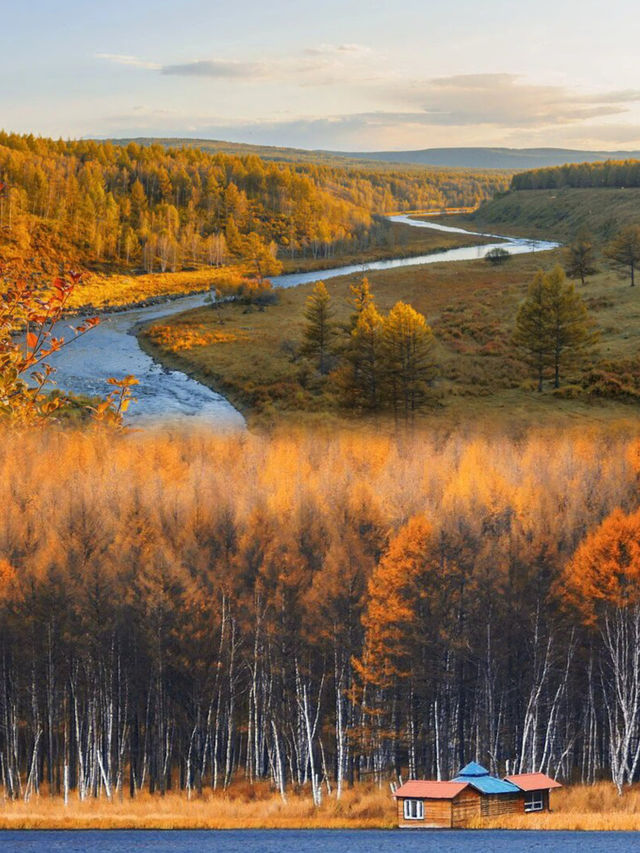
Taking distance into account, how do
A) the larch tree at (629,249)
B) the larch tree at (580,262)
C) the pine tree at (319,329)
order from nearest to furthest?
1. the pine tree at (319,329)
2. the larch tree at (629,249)
3. the larch tree at (580,262)

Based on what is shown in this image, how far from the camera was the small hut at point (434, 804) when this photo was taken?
32344 mm

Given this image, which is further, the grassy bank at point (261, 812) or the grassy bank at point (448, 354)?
the grassy bank at point (448, 354)

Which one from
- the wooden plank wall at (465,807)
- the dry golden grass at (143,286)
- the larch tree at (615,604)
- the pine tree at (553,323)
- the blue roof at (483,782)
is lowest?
the wooden plank wall at (465,807)

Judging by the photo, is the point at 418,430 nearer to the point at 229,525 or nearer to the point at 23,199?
the point at 229,525

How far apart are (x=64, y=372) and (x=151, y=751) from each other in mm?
54205

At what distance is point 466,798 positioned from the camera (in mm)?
33094

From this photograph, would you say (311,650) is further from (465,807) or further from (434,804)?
(465,807)

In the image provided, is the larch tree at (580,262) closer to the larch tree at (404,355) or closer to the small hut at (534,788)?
the larch tree at (404,355)

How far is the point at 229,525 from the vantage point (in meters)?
48.0

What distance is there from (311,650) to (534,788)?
1233 cm

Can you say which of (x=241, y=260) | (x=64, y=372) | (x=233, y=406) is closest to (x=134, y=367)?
(x=64, y=372)

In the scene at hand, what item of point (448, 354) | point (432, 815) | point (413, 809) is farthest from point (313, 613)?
point (448, 354)

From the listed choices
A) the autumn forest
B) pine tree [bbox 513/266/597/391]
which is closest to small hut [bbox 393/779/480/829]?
the autumn forest

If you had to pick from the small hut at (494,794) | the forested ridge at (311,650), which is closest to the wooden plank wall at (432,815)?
the small hut at (494,794)
